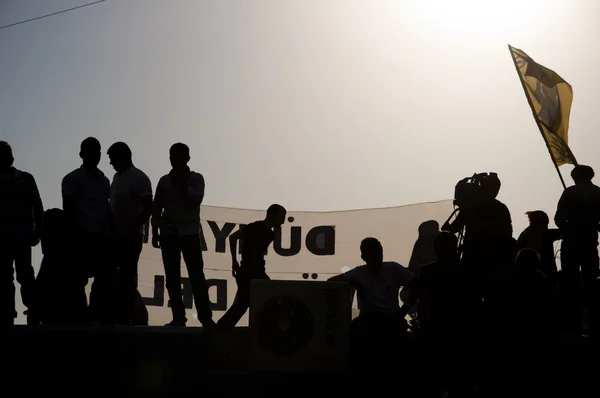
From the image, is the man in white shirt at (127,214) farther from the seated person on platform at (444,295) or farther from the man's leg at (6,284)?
the seated person on platform at (444,295)

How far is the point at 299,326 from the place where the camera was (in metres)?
7.66

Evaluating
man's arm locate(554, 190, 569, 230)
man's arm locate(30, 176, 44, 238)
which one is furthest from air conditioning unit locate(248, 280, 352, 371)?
man's arm locate(554, 190, 569, 230)

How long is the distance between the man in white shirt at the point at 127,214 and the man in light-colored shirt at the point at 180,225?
243 mm

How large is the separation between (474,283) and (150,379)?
273 cm

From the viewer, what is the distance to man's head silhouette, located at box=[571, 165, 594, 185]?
426 inches

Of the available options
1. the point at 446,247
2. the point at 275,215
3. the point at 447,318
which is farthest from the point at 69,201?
the point at 447,318

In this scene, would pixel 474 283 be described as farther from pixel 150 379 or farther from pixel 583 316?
pixel 150 379

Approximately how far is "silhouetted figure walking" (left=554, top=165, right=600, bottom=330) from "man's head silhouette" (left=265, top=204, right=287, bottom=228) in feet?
9.68

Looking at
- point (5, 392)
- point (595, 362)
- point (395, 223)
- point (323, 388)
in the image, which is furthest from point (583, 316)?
point (395, 223)

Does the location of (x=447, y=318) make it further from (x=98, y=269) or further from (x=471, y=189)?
(x=98, y=269)

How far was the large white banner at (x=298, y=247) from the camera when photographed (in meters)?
16.4

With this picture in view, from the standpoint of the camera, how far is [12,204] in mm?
8805

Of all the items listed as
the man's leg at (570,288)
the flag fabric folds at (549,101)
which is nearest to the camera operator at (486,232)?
the man's leg at (570,288)

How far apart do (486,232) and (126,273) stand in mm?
3301
